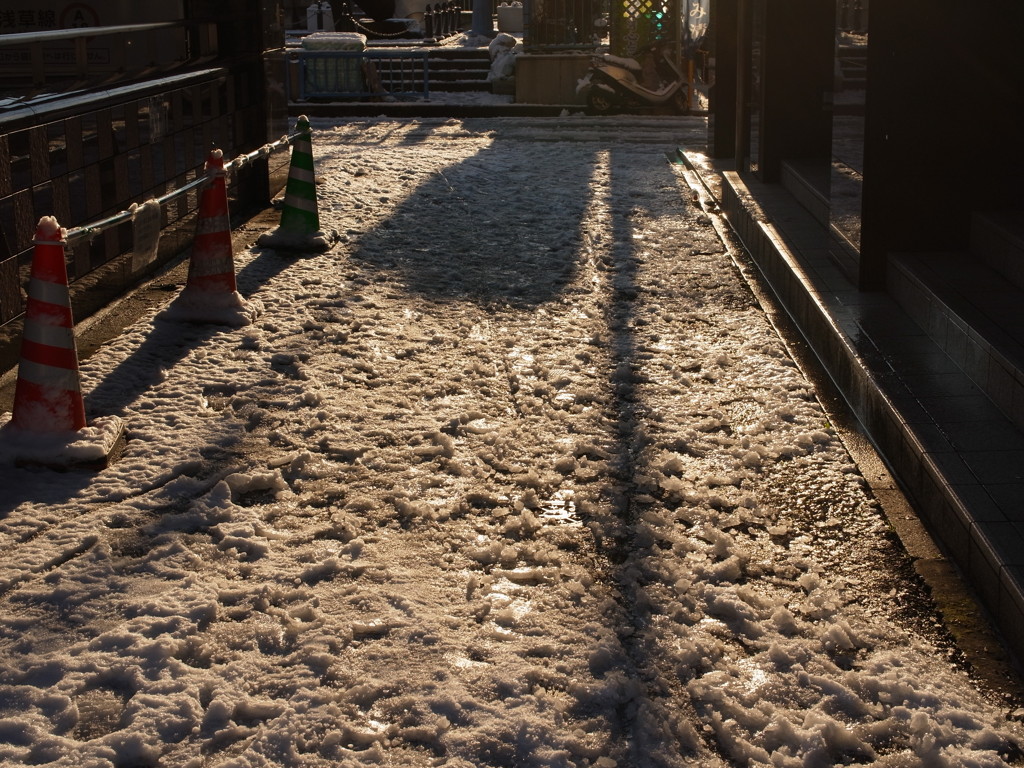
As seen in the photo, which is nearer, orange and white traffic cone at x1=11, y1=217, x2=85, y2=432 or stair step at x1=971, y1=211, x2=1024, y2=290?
orange and white traffic cone at x1=11, y1=217, x2=85, y2=432

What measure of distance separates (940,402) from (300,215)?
6.12m

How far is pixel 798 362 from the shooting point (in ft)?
23.0

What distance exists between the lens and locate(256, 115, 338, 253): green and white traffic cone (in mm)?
10023

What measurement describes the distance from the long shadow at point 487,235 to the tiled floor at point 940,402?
202 centimetres

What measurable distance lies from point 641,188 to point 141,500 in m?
9.74

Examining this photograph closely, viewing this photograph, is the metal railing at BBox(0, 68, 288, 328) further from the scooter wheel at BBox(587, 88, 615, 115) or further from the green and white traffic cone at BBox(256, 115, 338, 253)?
the scooter wheel at BBox(587, 88, 615, 115)

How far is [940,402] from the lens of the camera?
5504 millimetres

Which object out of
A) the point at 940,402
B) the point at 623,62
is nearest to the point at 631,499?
the point at 940,402

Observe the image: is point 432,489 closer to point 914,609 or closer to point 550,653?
point 550,653

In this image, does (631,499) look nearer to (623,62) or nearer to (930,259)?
(930,259)

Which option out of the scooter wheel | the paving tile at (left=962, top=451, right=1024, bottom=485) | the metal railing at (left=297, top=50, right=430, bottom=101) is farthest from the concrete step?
→ the metal railing at (left=297, top=50, right=430, bottom=101)

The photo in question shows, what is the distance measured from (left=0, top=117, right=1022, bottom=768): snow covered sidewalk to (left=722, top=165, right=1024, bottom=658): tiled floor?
242 mm

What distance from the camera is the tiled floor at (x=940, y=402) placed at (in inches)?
165

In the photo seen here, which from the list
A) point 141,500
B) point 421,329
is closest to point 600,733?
point 141,500
